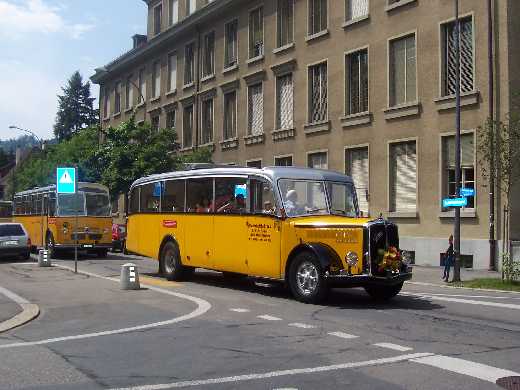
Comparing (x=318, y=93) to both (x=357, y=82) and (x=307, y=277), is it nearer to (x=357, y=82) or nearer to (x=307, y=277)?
(x=357, y=82)

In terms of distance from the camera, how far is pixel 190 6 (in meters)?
43.9

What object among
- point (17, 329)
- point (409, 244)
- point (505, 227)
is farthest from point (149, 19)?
point (17, 329)

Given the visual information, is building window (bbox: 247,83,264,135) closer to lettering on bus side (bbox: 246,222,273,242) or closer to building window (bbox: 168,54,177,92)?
building window (bbox: 168,54,177,92)

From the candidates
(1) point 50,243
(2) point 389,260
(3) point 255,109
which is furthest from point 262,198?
(3) point 255,109

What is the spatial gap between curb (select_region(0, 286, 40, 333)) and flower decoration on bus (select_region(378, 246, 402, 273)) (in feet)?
19.9

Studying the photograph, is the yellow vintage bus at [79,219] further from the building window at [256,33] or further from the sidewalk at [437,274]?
the sidewalk at [437,274]

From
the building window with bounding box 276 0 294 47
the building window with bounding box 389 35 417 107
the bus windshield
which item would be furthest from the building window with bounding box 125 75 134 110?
the bus windshield

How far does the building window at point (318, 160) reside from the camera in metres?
30.5

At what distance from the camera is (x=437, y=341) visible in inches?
334

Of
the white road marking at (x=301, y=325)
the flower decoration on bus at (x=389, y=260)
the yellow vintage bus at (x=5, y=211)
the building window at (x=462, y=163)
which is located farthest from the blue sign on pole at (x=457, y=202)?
the yellow vintage bus at (x=5, y=211)

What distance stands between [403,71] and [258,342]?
66.4 feet

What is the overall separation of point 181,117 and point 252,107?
840 cm

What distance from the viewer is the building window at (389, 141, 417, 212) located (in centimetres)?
2597

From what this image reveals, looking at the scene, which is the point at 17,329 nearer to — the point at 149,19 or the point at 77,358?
the point at 77,358
